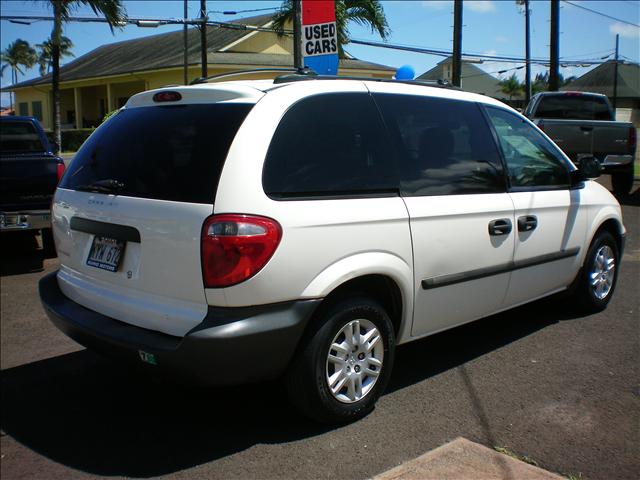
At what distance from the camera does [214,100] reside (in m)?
3.47

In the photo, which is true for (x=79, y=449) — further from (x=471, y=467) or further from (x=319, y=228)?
(x=471, y=467)

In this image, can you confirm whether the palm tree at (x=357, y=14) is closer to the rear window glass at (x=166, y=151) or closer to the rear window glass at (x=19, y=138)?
the rear window glass at (x=19, y=138)

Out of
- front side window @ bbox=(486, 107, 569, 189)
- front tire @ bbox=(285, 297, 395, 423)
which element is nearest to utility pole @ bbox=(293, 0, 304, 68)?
front side window @ bbox=(486, 107, 569, 189)

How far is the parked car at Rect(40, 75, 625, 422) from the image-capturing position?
122 inches

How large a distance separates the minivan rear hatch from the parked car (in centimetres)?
1

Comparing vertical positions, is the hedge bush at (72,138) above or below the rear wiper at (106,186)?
above

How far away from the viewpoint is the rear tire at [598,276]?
5.50 m

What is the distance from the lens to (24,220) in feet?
24.7

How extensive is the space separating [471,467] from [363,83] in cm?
222

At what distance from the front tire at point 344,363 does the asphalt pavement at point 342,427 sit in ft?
0.51

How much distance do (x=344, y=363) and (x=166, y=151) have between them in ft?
4.88

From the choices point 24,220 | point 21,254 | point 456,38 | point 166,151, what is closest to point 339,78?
point 166,151

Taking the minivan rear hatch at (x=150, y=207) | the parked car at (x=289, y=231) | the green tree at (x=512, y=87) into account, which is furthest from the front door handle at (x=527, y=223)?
the green tree at (x=512, y=87)

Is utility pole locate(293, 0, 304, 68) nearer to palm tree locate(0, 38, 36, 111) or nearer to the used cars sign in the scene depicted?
the used cars sign
